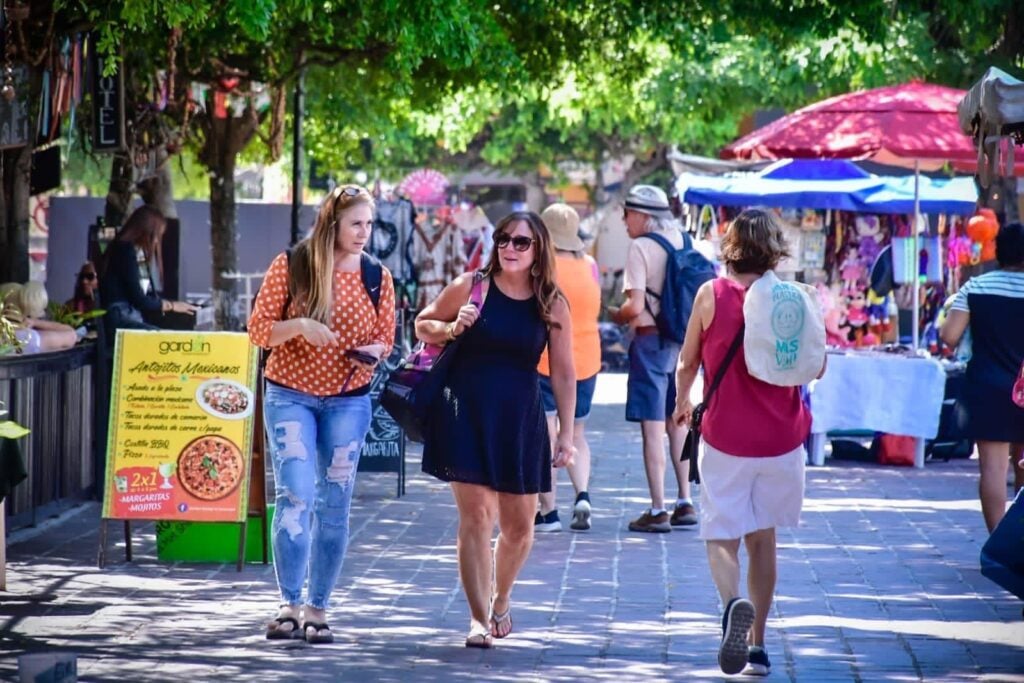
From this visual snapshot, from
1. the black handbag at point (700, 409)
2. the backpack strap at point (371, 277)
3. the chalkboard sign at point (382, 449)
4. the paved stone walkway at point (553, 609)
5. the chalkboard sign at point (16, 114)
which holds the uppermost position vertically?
the chalkboard sign at point (16, 114)

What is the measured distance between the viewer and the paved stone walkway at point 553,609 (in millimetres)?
6973

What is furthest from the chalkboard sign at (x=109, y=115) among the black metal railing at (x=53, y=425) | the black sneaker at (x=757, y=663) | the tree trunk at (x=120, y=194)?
the black sneaker at (x=757, y=663)

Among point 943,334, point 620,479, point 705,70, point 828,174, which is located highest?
point 705,70

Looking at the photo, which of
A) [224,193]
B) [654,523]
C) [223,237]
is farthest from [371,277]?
[223,237]

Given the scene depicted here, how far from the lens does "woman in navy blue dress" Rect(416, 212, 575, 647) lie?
7191mm

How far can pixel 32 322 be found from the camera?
1123 cm

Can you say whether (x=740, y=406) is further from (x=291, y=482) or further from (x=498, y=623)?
(x=291, y=482)

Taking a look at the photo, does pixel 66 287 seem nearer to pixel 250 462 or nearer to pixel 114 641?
pixel 250 462

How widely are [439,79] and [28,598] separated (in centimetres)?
1020

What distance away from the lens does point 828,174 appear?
1639cm

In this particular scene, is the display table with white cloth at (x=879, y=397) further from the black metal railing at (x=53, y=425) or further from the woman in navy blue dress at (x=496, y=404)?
the woman in navy blue dress at (x=496, y=404)

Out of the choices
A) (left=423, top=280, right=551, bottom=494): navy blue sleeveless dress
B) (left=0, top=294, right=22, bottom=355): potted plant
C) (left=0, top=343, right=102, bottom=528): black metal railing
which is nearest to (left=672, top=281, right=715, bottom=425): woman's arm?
(left=423, top=280, right=551, bottom=494): navy blue sleeveless dress

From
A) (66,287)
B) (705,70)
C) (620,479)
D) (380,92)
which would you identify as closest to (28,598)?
(620,479)

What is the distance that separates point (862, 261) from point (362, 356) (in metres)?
11.0
